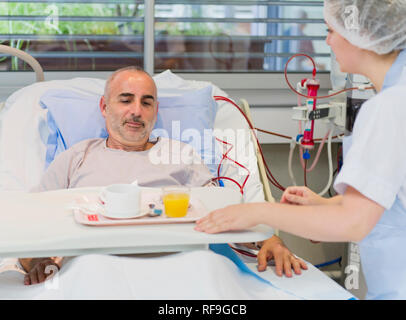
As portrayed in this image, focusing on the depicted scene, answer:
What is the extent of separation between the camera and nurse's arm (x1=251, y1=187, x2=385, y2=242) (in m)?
1.28

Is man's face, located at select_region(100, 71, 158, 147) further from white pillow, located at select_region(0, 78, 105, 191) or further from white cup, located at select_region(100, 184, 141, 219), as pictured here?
white cup, located at select_region(100, 184, 141, 219)

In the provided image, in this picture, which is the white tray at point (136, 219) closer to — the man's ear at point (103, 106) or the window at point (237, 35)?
the man's ear at point (103, 106)

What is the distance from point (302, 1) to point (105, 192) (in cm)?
214

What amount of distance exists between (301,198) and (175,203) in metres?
0.33

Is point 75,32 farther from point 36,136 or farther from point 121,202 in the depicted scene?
point 121,202

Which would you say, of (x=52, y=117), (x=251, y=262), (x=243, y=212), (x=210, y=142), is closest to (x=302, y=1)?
(x=210, y=142)

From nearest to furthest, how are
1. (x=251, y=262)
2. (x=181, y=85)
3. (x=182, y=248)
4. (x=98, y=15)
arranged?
(x=182, y=248) → (x=251, y=262) → (x=181, y=85) → (x=98, y=15)

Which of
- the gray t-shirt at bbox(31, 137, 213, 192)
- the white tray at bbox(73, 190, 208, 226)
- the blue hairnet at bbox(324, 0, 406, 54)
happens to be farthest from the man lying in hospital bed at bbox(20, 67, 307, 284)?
the blue hairnet at bbox(324, 0, 406, 54)

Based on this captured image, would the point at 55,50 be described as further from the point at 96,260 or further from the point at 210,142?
the point at 96,260

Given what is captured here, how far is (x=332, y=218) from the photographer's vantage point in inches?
51.1

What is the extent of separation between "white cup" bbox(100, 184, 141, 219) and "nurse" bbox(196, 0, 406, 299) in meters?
0.17

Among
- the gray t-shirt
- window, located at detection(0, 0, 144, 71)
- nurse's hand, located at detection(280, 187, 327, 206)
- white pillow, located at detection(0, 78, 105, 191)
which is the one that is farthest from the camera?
window, located at detection(0, 0, 144, 71)

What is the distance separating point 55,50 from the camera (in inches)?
120

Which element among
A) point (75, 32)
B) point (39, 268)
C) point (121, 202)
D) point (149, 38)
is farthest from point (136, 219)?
point (75, 32)
